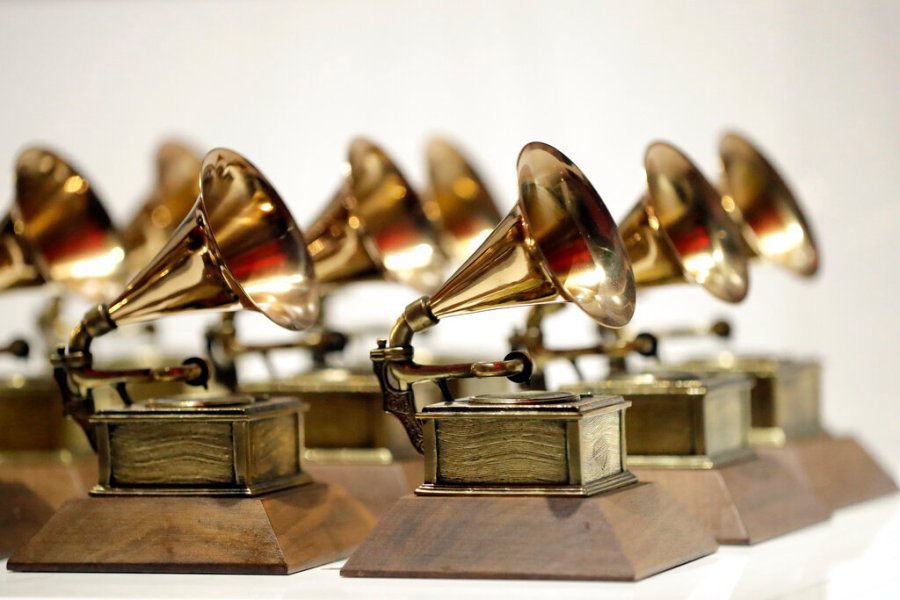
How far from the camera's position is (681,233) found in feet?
15.8

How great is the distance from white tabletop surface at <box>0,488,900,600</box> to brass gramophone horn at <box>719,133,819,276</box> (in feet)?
4.32

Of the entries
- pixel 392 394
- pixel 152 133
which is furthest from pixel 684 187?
pixel 152 133

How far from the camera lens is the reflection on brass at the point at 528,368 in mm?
3881

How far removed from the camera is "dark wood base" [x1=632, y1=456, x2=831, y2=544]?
14.5ft

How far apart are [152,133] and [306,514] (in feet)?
14.3

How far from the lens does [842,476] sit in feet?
17.4

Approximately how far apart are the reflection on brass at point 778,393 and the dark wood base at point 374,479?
90 cm

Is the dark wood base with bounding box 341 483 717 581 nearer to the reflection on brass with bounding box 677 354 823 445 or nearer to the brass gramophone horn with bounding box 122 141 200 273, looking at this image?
A: the reflection on brass with bounding box 677 354 823 445

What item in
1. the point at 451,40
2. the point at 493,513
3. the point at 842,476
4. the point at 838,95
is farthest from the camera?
the point at 451,40

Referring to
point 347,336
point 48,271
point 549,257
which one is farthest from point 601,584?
point 48,271

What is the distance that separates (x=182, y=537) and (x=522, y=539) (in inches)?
32.9

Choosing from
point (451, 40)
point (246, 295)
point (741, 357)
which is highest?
point (451, 40)

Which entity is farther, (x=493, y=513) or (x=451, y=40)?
(x=451, y=40)

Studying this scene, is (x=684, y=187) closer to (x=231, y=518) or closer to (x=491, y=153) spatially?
(x=231, y=518)
